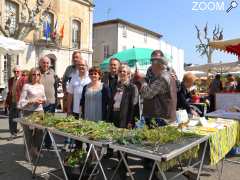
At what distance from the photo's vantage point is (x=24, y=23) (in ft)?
57.5

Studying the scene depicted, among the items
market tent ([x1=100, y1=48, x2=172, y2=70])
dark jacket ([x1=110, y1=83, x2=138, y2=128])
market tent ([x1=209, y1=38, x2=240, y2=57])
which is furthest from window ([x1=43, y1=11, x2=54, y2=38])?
dark jacket ([x1=110, y1=83, x2=138, y2=128])

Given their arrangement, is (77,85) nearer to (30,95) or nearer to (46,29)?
(30,95)

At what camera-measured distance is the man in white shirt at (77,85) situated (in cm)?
546

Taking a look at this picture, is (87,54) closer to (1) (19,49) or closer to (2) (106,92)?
(1) (19,49)

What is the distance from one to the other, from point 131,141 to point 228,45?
12.9ft

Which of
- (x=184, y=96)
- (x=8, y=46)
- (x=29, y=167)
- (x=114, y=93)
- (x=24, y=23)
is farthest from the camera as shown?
(x=24, y=23)

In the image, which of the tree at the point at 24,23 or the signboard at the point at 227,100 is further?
the tree at the point at 24,23

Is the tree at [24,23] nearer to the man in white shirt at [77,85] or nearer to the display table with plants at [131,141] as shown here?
the man in white shirt at [77,85]

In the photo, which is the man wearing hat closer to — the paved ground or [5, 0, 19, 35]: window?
the paved ground

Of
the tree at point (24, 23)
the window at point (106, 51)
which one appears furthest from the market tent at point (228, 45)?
the window at point (106, 51)

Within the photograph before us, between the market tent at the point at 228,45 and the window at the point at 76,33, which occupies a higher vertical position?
the window at the point at 76,33

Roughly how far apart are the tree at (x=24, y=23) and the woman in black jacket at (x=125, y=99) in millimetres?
13365

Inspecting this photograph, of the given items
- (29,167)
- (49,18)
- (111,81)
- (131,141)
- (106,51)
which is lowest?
(29,167)


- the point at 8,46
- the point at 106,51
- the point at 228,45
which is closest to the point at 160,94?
the point at 228,45
